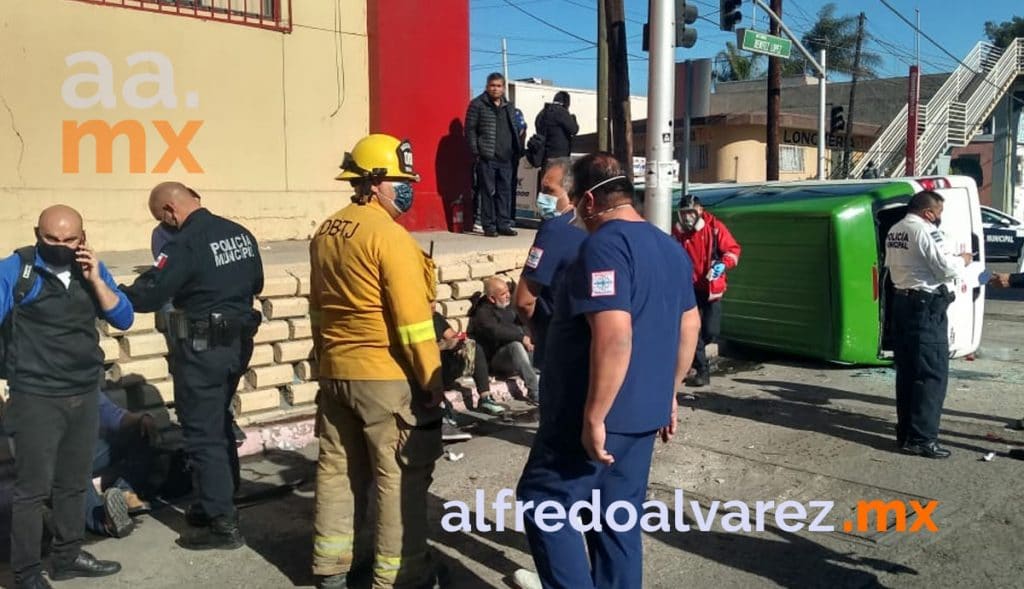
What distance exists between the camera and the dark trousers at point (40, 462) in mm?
4082

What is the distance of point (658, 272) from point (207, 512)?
2750 millimetres

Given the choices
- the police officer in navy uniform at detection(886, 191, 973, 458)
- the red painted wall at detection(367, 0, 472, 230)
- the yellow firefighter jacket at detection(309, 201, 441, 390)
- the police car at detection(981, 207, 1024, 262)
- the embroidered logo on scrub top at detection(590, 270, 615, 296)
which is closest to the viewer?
the embroidered logo on scrub top at detection(590, 270, 615, 296)

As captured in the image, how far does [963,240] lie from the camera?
8.23 m

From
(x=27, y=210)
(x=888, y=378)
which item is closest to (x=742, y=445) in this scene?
(x=888, y=378)

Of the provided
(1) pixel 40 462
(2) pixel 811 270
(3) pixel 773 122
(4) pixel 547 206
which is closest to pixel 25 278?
(1) pixel 40 462

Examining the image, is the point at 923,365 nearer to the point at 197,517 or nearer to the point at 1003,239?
the point at 197,517

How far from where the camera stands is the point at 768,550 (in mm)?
4715

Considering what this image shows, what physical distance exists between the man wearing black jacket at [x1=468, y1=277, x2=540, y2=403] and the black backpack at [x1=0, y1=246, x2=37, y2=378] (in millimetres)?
4237

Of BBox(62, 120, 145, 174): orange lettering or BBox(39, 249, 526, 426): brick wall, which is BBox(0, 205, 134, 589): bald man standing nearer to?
BBox(39, 249, 526, 426): brick wall

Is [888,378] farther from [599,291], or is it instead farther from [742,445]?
[599,291]

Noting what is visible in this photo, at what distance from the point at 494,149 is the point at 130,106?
12.9 ft

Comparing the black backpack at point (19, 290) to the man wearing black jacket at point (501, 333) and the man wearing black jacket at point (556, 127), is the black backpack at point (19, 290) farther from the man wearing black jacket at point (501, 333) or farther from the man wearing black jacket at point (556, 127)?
the man wearing black jacket at point (556, 127)

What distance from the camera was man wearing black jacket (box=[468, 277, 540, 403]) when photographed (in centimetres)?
790

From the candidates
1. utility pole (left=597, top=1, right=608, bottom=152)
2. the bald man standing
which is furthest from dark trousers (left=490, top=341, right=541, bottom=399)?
utility pole (left=597, top=1, right=608, bottom=152)
